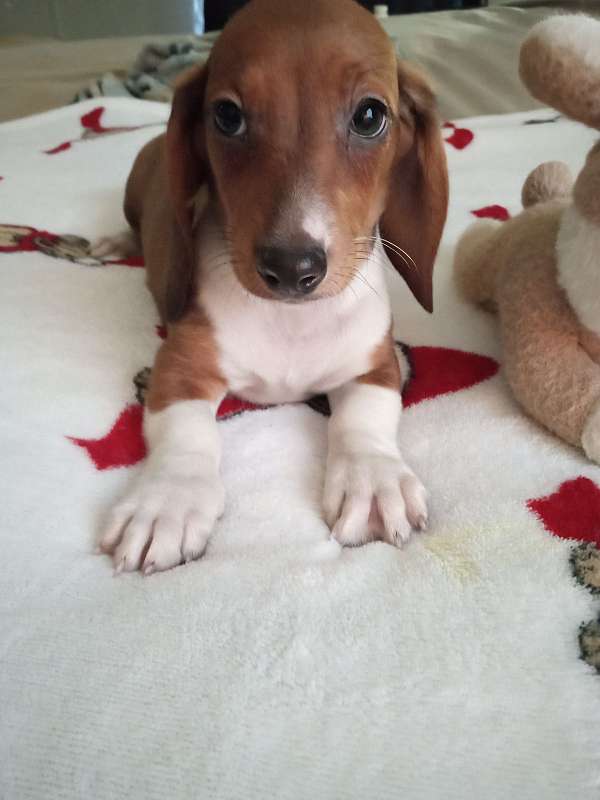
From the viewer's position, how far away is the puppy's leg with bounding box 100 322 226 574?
4.04 feet

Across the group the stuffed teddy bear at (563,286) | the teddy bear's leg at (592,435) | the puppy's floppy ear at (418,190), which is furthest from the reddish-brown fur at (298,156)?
the teddy bear's leg at (592,435)

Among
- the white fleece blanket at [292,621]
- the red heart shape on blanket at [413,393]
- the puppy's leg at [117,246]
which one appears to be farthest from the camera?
the puppy's leg at [117,246]

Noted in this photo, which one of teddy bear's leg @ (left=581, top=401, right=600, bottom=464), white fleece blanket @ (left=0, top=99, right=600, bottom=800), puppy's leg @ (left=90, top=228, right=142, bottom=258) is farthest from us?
puppy's leg @ (left=90, top=228, right=142, bottom=258)

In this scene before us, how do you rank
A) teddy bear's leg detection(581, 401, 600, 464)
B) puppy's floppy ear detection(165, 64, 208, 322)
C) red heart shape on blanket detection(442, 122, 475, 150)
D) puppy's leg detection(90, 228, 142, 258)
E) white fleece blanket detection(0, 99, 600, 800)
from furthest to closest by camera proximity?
red heart shape on blanket detection(442, 122, 475, 150) → puppy's leg detection(90, 228, 142, 258) → puppy's floppy ear detection(165, 64, 208, 322) → teddy bear's leg detection(581, 401, 600, 464) → white fleece blanket detection(0, 99, 600, 800)

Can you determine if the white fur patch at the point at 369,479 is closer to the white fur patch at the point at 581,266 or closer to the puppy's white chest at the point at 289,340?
the puppy's white chest at the point at 289,340

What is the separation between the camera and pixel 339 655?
1002 millimetres

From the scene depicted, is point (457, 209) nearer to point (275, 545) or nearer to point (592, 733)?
point (275, 545)

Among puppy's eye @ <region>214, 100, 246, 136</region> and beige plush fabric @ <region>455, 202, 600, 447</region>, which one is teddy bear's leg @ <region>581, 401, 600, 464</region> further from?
puppy's eye @ <region>214, 100, 246, 136</region>

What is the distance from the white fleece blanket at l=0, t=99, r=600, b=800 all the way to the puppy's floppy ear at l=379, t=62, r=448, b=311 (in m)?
0.27

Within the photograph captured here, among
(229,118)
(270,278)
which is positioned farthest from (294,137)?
(270,278)

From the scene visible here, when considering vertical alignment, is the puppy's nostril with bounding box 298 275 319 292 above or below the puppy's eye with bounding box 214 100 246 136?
below

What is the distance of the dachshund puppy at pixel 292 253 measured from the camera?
1.30 m

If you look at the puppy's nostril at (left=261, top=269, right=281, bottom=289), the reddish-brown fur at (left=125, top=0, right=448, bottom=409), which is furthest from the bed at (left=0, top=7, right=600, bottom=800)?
the puppy's nostril at (left=261, top=269, right=281, bottom=289)

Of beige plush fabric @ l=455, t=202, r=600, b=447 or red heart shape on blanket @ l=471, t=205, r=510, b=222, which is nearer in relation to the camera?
beige plush fabric @ l=455, t=202, r=600, b=447
